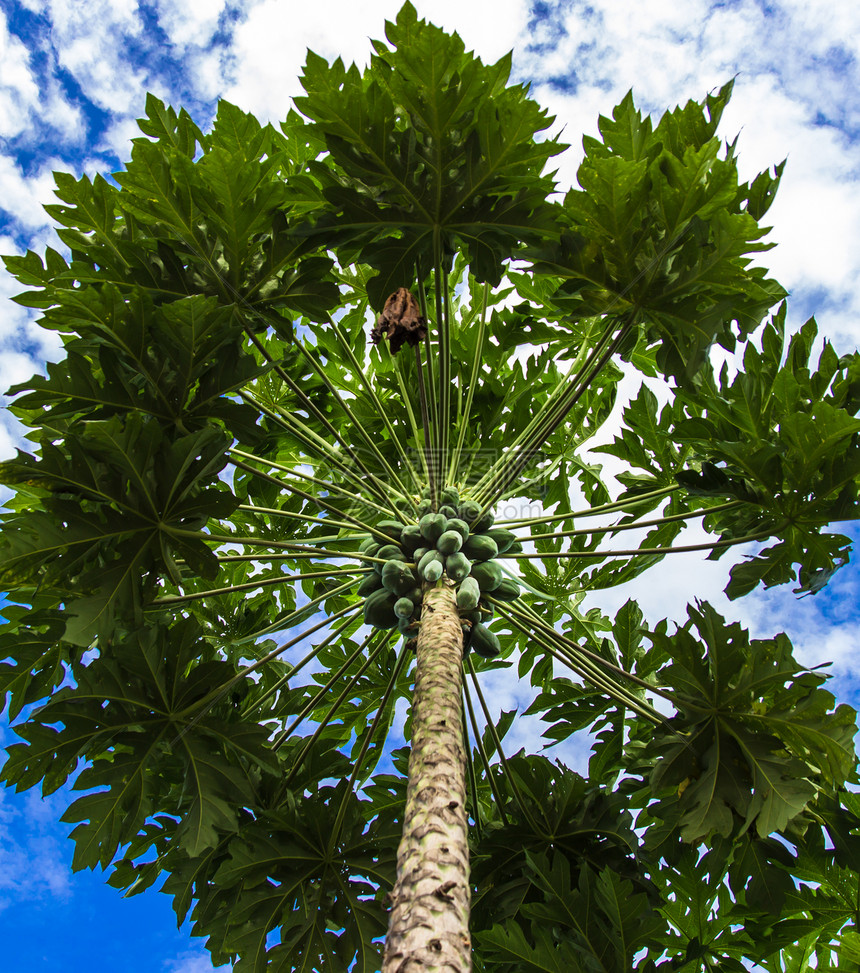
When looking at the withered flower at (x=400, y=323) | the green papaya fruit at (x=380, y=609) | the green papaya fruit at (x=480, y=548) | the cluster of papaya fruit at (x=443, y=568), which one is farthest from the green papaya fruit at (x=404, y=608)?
the withered flower at (x=400, y=323)

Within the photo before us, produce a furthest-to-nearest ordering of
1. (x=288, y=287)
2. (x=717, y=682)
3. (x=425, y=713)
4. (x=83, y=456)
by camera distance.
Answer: (x=288, y=287)
(x=717, y=682)
(x=83, y=456)
(x=425, y=713)

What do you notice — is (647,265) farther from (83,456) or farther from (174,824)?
(174,824)

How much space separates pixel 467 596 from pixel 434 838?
1225 mm

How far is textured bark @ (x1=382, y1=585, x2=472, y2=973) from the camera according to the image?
1.62m

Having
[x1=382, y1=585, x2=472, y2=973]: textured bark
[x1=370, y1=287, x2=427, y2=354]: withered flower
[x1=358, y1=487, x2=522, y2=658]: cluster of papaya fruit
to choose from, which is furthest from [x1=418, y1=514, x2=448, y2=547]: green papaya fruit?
[x1=370, y1=287, x2=427, y2=354]: withered flower

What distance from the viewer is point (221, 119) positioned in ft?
11.0

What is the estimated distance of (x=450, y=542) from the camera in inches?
126

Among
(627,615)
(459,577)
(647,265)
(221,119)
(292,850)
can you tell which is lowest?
(292,850)

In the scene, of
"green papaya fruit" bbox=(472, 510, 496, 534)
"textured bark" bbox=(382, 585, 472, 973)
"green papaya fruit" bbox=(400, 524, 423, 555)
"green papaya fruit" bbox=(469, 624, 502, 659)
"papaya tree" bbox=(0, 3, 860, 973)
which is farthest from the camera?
"green papaya fruit" bbox=(472, 510, 496, 534)

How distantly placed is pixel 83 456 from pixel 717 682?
2.71 meters

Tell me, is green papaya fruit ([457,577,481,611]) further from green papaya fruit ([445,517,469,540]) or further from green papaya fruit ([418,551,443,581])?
green papaya fruit ([445,517,469,540])

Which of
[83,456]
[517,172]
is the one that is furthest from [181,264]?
[517,172]

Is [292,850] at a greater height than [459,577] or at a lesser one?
lesser

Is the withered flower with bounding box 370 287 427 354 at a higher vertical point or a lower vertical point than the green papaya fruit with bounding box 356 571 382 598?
higher
